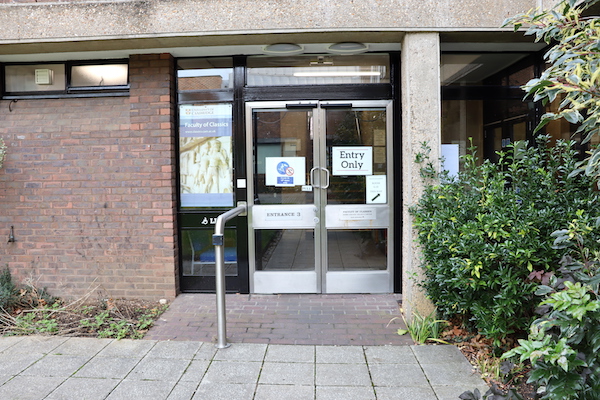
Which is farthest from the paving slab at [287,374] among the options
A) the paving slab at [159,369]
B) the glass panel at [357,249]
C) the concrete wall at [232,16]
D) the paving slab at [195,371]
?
the concrete wall at [232,16]

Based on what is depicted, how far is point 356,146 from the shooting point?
16.0 ft

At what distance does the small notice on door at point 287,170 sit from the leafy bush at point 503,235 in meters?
1.72

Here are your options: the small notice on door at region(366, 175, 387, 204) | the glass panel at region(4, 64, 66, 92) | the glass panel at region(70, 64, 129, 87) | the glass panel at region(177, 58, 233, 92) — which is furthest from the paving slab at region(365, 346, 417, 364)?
the glass panel at region(4, 64, 66, 92)

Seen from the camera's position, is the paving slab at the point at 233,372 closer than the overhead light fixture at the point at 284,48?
Yes

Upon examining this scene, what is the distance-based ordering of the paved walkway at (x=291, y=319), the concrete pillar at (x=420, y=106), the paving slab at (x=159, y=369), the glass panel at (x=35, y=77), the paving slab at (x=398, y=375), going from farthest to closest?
1. the glass panel at (x=35, y=77)
2. the concrete pillar at (x=420, y=106)
3. the paved walkway at (x=291, y=319)
4. the paving slab at (x=159, y=369)
5. the paving slab at (x=398, y=375)

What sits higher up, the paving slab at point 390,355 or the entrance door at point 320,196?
the entrance door at point 320,196

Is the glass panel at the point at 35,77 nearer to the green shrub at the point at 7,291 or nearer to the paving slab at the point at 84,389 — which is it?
the green shrub at the point at 7,291

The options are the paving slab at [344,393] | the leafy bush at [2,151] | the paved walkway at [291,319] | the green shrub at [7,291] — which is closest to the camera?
the paving slab at [344,393]

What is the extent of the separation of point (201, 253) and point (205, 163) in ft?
3.58

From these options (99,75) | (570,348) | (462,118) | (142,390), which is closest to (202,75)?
(99,75)

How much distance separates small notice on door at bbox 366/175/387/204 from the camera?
4887mm

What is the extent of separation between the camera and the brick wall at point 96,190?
4770 mm

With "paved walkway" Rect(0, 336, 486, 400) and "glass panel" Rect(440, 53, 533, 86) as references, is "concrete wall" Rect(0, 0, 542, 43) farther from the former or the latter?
"paved walkway" Rect(0, 336, 486, 400)

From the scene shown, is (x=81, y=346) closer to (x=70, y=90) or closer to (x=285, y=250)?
(x=285, y=250)
